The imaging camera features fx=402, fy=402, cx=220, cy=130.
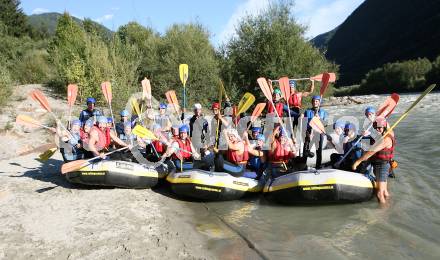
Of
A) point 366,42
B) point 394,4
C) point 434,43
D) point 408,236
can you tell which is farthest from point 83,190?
point 394,4

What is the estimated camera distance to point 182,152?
6.70 meters

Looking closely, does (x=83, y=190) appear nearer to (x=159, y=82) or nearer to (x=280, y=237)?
(x=280, y=237)

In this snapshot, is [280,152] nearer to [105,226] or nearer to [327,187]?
[327,187]

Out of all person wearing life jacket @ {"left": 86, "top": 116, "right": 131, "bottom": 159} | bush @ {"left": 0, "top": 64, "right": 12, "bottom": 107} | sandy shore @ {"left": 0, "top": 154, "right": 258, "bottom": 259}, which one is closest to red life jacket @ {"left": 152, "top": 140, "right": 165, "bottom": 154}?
person wearing life jacket @ {"left": 86, "top": 116, "right": 131, "bottom": 159}

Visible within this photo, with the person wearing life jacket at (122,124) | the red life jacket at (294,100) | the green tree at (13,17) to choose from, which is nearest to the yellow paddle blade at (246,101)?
the red life jacket at (294,100)

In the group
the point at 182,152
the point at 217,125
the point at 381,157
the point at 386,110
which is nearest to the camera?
the point at 381,157

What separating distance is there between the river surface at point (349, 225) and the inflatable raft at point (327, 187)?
0.18m

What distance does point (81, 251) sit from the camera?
417 cm

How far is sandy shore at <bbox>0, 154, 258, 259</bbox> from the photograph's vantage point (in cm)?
423

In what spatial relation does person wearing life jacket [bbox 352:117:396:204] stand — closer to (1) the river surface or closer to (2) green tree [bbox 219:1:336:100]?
(1) the river surface

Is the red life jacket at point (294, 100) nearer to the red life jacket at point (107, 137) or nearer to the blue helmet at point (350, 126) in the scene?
the blue helmet at point (350, 126)

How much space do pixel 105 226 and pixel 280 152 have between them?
2956 mm

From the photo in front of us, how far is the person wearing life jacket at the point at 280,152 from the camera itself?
646 centimetres

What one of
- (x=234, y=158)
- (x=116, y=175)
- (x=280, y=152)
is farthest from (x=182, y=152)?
(x=280, y=152)
